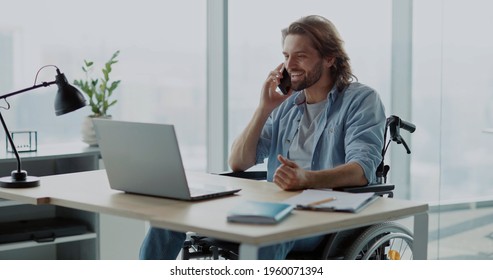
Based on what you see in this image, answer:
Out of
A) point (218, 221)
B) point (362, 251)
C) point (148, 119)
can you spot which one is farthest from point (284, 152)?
point (148, 119)

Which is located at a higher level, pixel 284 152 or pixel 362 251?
pixel 284 152

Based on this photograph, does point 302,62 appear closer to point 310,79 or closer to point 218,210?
point 310,79

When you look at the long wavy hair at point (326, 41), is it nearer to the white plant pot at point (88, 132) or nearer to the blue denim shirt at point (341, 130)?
the blue denim shirt at point (341, 130)

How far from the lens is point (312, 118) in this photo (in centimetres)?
337

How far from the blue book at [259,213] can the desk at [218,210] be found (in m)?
0.02

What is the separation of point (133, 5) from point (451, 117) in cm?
206

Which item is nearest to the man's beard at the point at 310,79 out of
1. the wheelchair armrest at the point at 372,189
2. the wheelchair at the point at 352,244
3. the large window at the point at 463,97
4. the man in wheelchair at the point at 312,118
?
the man in wheelchair at the point at 312,118

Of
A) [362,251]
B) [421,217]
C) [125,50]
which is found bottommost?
[362,251]

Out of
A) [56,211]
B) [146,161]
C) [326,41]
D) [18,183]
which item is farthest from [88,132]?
[146,161]

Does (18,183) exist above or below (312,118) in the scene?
below

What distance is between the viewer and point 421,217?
8.61 feet

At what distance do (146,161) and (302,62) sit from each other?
1.01 m

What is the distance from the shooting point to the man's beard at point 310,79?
332 centimetres
